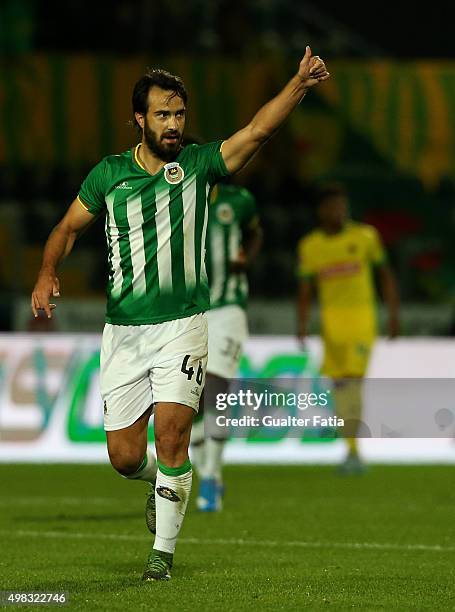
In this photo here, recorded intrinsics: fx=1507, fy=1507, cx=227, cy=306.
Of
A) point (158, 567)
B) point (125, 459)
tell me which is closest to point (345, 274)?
point (125, 459)

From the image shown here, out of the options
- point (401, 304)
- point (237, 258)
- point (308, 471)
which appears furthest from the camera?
point (401, 304)

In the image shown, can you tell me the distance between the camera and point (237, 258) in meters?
9.44

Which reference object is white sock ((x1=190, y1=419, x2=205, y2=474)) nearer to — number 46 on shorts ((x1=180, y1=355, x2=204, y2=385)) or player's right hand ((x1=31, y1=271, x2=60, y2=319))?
number 46 on shorts ((x1=180, y1=355, x2=204, y2=385))

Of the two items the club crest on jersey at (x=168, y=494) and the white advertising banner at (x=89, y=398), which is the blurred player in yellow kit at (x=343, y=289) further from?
the club crest on jersey at (x=168, y=494)

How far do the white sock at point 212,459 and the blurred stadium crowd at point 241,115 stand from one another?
959 cm

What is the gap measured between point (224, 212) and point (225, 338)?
31.3 inches

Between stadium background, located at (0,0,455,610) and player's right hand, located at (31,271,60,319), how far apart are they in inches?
177

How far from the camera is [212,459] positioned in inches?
360

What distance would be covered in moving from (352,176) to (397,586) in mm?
14000

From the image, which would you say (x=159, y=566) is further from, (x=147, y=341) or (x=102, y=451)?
(x=102, y=451)

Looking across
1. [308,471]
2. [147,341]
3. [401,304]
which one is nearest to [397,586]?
[147,341]

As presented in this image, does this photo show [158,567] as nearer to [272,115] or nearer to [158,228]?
[158,228]

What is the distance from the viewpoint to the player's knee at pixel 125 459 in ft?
20.3
